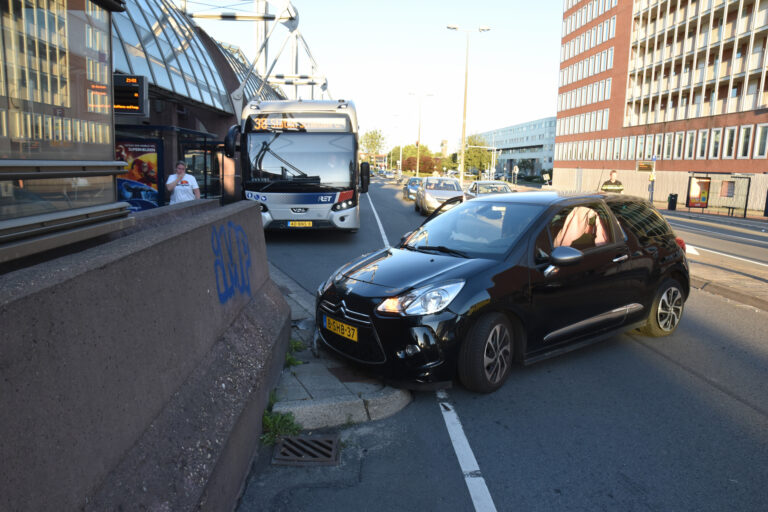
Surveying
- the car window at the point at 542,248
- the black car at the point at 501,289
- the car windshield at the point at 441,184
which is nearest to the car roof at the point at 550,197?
the black car at the point at 501,289

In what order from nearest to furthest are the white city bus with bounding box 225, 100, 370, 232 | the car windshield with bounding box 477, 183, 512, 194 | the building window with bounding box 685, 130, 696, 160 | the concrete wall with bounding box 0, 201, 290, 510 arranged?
1. the concrete wall with bounding box 0, 201, 290, 510
2. the white city bus with bounding box 225, 100, 370, 232
3. the car windshield with bounding box 477, 183, 512, 194
4. the building window with bounding box 685, 130, 696, 160

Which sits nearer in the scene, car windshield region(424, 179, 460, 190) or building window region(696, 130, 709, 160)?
car windshield region(424, 179, 460, 190)

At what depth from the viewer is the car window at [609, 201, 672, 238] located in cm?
582

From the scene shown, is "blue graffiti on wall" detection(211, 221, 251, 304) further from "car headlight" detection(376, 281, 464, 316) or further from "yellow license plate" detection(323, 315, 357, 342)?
"car headlight" detection(376, 281, 464, 316)

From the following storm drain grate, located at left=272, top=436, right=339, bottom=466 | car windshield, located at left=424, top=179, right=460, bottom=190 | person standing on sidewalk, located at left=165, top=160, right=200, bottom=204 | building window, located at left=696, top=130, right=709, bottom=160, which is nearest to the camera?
storm drain grate, located at left=272, top=436, right=339, bottom=466

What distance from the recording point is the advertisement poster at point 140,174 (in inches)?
516

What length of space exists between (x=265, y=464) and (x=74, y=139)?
2.14m

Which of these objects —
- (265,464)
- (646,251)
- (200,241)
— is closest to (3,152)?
(200,241)

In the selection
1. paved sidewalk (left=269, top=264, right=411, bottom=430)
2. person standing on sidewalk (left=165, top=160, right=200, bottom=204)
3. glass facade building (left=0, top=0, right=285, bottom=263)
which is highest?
glass facade building (left=0, top=0, right=285, bottom=263)

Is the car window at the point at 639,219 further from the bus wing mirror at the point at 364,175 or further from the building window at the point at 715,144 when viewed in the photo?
the building window at the point at 715,144

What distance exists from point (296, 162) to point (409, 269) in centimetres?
865

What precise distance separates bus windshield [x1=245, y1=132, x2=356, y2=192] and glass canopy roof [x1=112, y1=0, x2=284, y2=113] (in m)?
Answer: 5.79

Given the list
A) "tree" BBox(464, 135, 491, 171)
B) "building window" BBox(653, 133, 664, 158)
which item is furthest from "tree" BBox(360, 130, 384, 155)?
"building window" BBox(653, 133, 664, 158)

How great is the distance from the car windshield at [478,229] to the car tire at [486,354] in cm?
65
